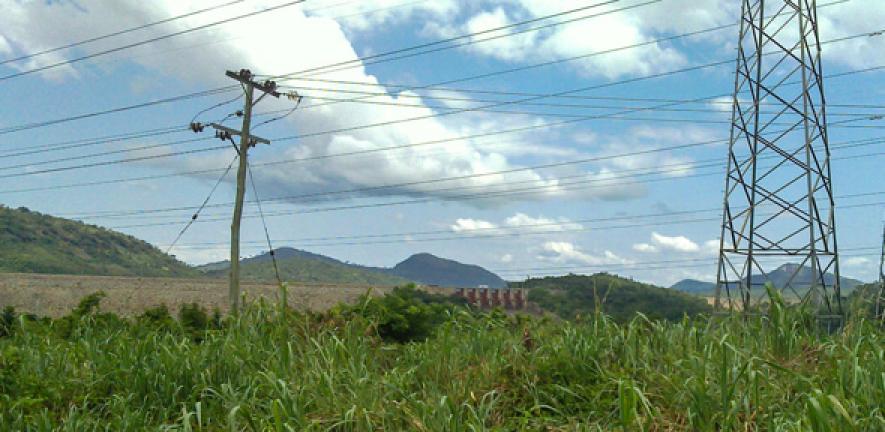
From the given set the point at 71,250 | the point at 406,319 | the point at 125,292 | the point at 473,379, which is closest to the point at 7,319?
the point at 406,319

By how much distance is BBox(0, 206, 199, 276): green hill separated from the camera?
120938 millimetres

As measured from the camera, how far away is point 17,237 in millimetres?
130000

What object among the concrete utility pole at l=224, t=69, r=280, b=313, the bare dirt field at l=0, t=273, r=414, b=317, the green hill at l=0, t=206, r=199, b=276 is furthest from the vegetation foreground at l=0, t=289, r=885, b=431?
the green hill at l=0, t=206, r=199, b=276

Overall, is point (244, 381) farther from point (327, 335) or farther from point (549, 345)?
point (549, 345)

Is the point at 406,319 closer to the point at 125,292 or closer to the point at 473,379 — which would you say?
the point at 473,379

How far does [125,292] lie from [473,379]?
42.2 metres

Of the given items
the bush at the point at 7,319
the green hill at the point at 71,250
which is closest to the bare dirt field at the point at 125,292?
the bush at the point at 7,319

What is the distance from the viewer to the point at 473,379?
6.95 metres

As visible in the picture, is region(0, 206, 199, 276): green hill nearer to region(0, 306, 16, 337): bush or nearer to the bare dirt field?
the bare dirt field

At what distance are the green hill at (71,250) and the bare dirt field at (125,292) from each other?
237 feet

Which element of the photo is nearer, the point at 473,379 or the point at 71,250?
the point at 473,379

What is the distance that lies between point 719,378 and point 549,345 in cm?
211

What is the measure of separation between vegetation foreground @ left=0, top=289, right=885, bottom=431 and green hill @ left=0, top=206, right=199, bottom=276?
116346 millimetres

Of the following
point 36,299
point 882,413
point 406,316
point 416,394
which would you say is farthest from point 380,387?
point 36,299
